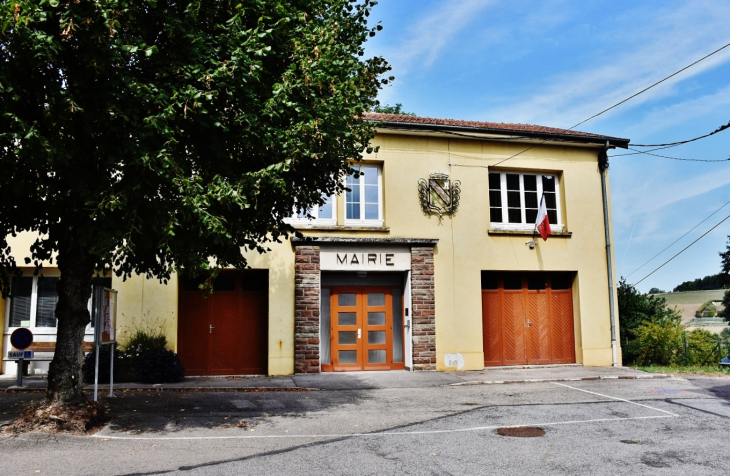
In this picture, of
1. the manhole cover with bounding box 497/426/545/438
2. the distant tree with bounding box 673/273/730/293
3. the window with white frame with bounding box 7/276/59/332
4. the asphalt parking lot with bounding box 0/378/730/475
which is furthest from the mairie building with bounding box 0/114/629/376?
the distant tree with bounding box 673/273/730/293

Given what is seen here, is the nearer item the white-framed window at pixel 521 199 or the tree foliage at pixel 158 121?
the tree foliage at pixel 158 121

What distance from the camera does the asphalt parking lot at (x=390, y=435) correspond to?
21.9 ft

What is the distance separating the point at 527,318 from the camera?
16547mm

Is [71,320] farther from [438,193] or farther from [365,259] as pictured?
[438,193]

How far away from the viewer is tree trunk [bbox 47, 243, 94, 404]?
8.57 meters

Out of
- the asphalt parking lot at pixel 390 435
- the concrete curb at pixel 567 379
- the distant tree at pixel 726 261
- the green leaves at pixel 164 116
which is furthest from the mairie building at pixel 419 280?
the distant tree at pixel 726 261

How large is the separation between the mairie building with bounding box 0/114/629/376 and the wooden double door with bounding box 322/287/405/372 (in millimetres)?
27

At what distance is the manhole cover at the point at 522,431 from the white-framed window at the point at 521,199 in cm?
829

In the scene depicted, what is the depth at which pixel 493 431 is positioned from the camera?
27.9 feet

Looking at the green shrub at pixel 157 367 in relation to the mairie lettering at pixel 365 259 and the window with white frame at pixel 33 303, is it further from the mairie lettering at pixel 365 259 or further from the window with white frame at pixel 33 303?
the mairie lettering at pixel 365 259

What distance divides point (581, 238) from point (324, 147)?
34.4ft

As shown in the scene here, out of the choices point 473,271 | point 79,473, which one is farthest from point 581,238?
point 79,473

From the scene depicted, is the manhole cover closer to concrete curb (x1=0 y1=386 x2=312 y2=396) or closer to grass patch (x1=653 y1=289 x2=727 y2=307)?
concrete curb (x1=0 y1=386 x2=312 y2=396)

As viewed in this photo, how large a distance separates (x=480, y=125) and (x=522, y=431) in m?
10.0
